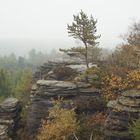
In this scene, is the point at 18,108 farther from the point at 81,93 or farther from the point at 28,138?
the point at 81,93

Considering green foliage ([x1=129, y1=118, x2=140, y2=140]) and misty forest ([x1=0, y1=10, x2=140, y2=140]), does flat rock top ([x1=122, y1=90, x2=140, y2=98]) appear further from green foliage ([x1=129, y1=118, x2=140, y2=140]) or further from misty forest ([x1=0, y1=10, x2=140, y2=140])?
green foliage ([x1=129, y1=118, x2=140, y2=140])

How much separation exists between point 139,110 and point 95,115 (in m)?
9.22

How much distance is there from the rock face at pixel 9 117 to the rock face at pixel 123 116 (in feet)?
52.3

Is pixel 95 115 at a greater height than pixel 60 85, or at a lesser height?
lesser

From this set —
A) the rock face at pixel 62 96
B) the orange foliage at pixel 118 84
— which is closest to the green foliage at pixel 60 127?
the rock face at pixel 62 96

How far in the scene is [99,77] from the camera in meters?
51.5

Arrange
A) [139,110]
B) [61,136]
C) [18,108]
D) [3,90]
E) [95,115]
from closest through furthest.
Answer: [139,110]
[61,136]
[95,115]
[18,108]
[3,90]

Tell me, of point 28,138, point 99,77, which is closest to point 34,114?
point 28,138

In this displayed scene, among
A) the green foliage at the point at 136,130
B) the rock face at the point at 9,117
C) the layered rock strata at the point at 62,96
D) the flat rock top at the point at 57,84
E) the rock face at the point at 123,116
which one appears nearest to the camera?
the green foliage at the point at 136,130

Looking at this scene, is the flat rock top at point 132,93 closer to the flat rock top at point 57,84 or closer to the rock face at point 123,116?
the rock face at point 123,116

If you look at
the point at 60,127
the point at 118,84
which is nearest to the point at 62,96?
the point at 60,127

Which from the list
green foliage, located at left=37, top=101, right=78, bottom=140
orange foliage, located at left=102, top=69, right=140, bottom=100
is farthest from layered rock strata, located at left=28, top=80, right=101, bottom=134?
green foliage, located at left=37, top=101, right=78, bottom=140

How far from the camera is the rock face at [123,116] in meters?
40.8

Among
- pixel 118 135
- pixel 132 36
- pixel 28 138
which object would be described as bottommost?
pixel 28 138
